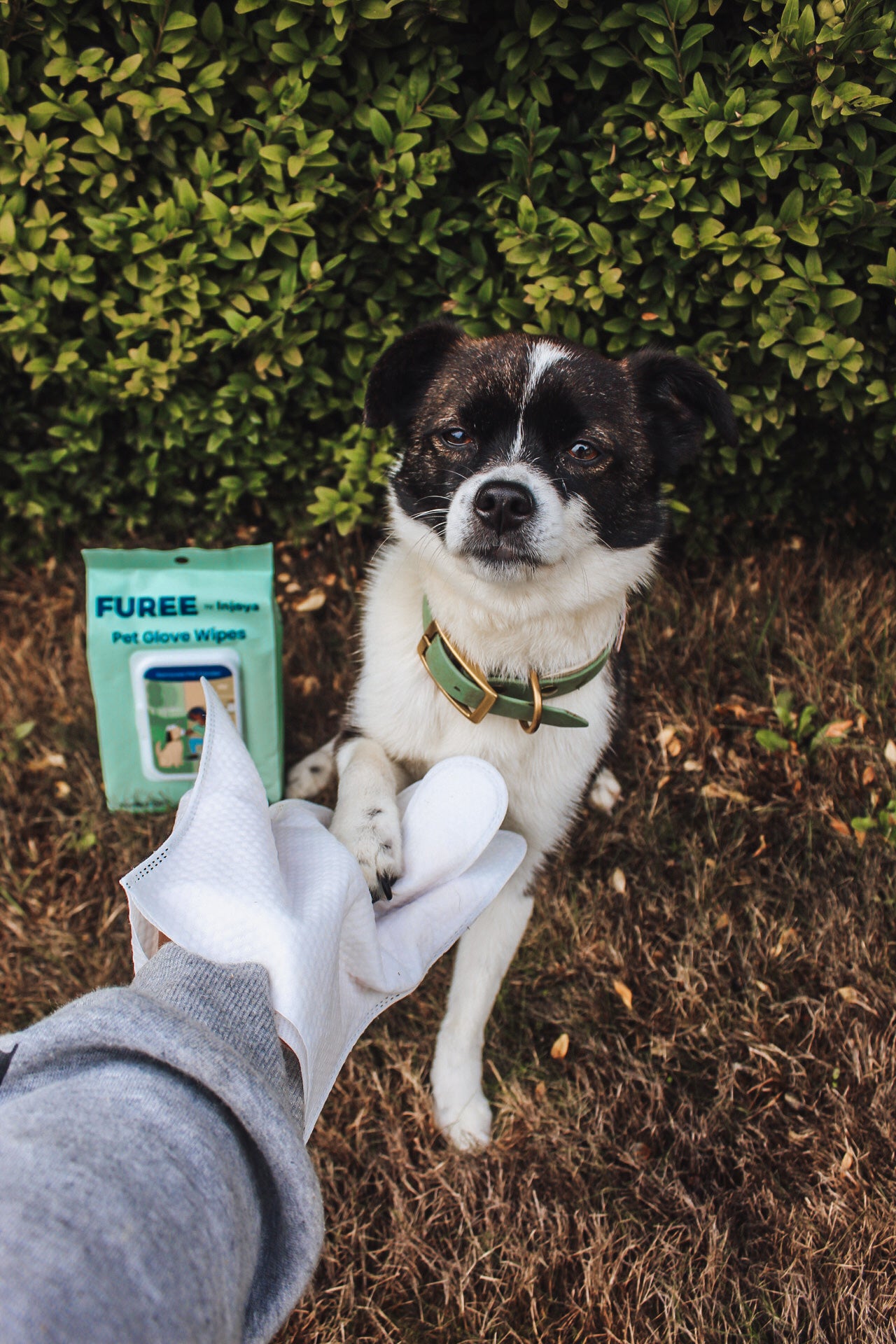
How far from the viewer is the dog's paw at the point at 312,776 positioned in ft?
8.65

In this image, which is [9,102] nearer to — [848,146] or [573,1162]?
[848,146]

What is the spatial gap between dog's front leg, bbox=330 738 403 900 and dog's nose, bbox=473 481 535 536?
1.98ft

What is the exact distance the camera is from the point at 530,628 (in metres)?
1.87

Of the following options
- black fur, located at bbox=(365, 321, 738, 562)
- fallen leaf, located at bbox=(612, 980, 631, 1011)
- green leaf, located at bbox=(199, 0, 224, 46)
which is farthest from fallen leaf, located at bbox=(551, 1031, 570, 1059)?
green leaf, located at bbox=(199, 0, 224, 46)

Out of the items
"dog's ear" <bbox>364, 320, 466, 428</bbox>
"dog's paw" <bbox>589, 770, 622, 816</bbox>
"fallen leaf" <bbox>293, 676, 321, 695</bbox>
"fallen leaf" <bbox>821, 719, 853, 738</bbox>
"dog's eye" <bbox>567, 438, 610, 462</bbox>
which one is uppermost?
"dog's ear" <bbox>364, 320, 466, 428</bbox>

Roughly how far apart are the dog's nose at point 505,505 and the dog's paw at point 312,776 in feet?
3.84

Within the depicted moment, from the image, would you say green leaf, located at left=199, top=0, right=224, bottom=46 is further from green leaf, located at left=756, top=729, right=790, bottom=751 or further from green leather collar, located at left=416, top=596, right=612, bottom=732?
green leaf, located at left=756, top=729, right=790, bottom=751

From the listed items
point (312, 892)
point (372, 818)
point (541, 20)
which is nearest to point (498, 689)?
point (372, 818)

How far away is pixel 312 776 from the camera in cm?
265

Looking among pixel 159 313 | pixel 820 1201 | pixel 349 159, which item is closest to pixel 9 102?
pixel 159 313

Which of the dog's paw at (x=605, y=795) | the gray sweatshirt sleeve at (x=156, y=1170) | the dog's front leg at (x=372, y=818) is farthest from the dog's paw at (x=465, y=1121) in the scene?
the dog's paw at (x=605, y=795)

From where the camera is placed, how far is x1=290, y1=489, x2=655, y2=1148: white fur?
→ 5.86 feet

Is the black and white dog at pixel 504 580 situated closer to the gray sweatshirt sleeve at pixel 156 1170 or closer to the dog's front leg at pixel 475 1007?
the dog's front leg at pixel 475 1007

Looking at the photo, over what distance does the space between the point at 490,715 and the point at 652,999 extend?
0.92 m
